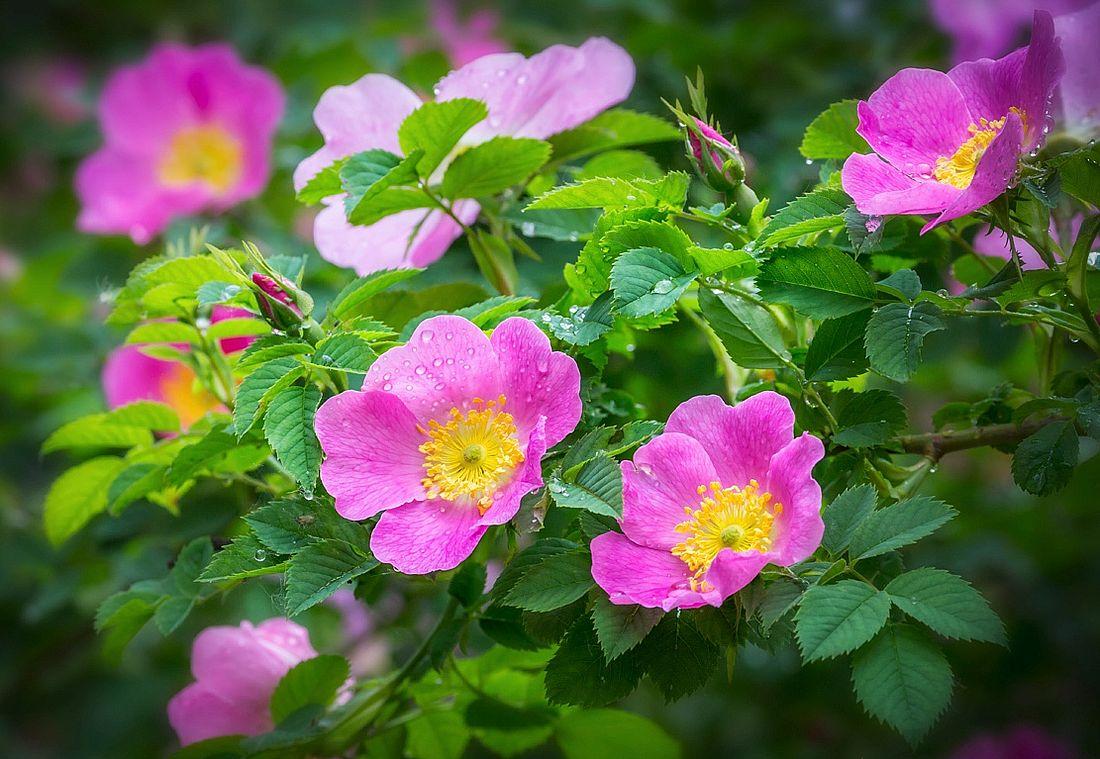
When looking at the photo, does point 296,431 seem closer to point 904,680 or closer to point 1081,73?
point 904,680

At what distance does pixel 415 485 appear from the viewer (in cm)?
59

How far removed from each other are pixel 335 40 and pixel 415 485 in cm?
118

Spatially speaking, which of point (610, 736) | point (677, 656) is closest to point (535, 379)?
point (677, 656)

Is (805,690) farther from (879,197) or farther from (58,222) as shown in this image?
(58,222)

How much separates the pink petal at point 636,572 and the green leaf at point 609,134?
36cm

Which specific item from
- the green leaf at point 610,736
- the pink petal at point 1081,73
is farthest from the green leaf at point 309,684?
the pink petal at point 1081,73

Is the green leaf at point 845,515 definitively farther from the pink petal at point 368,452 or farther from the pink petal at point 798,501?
the pink petal at point 368,452

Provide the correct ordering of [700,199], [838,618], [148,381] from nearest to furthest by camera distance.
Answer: [838,618]
[148,381]
[700,199]

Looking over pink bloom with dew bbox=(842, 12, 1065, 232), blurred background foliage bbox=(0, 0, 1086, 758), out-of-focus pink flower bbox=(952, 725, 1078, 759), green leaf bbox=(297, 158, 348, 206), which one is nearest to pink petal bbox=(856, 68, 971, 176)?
pink bloom with dew bbox=(842, 12, 1065, 232)

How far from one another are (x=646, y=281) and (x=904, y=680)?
23 centimetres

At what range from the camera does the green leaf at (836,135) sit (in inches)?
26.1

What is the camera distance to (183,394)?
109 centimetres

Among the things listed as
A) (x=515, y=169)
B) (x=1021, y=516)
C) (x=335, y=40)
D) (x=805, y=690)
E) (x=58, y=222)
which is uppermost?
(x=515, y=169)

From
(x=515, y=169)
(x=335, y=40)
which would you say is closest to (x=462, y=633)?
(x=515, y=169)
